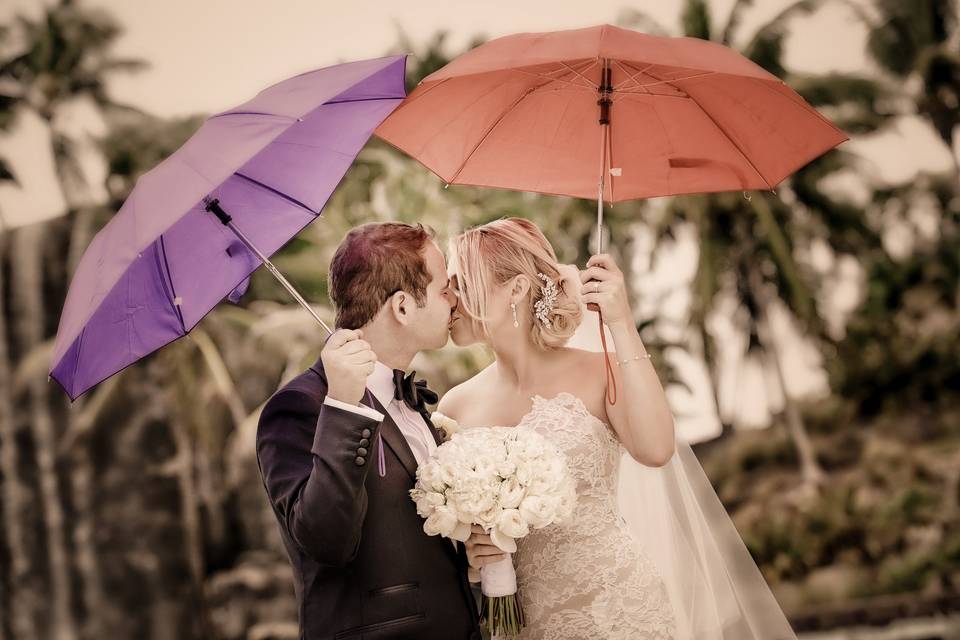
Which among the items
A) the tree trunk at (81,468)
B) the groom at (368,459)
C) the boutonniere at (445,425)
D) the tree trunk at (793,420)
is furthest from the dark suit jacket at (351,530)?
the tree trunk at (81,468)

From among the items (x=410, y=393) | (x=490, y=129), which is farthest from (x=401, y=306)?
(x=490, y=129)

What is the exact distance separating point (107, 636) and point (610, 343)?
39.5 feet

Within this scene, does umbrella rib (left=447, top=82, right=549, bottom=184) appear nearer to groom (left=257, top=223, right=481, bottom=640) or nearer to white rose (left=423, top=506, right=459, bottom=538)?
groom (left=257, top=223, right=481, bottom=640)

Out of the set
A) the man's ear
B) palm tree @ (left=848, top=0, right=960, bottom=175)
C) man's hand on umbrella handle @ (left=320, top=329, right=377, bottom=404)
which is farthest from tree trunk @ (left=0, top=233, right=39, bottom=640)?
palm tree @ (left=848, top=0, right=960, bottom=175)

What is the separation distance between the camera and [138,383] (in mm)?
13594

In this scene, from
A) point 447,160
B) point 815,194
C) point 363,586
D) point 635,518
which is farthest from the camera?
point 815,194

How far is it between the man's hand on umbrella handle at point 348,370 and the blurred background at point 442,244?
9917mm

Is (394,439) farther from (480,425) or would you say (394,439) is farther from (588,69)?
(588,69)

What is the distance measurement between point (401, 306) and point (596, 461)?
932 mm

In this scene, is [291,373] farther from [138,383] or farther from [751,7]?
[751,7]

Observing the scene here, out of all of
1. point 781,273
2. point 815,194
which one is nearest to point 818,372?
point 781,273

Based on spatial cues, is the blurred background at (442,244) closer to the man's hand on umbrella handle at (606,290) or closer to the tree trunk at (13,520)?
the tree trunk at (13,520)

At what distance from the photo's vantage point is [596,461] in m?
3.06

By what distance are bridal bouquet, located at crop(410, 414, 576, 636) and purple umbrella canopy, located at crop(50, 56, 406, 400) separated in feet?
2.48
